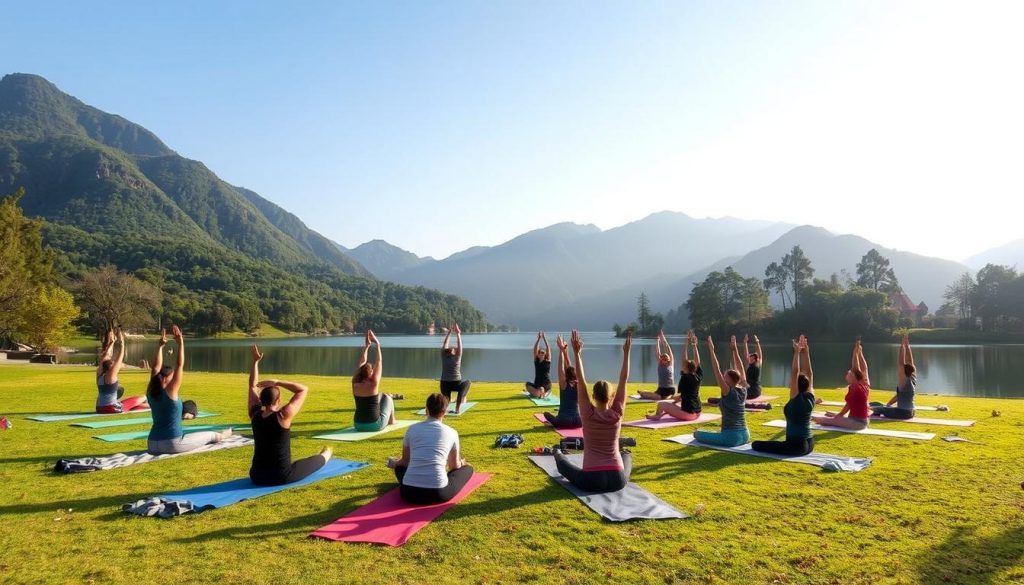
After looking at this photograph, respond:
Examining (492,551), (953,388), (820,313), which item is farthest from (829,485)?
(820,313)

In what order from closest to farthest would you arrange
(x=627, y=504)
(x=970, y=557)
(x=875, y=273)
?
1. (x=970, y=557)
2. (x=627, y=504)
3. (x=875, y=273)

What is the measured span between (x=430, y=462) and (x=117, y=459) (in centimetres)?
533

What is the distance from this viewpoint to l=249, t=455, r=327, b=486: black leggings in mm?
6926

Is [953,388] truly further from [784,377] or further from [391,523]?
[391,523]

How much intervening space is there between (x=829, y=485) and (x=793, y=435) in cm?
163

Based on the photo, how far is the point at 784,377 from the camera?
3453 cm

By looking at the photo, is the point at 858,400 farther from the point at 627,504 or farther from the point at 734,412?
the point at 627,504

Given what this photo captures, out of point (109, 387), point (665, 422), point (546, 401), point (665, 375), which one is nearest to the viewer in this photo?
point (665, 422)

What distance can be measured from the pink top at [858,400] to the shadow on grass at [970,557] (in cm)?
576

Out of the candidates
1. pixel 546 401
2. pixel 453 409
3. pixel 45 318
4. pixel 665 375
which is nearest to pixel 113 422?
pixel 453 409

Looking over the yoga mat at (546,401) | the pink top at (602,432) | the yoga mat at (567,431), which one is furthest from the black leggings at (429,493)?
the yoga mat at (546,401)

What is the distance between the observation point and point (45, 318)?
40812 millimetres

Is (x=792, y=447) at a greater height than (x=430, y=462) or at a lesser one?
lesser

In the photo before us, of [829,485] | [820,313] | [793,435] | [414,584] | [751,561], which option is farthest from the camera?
[820,313]
